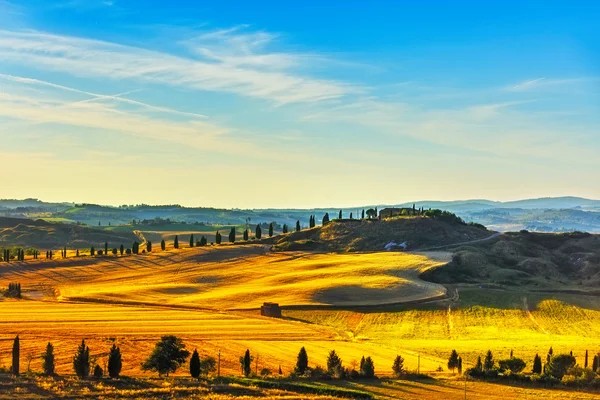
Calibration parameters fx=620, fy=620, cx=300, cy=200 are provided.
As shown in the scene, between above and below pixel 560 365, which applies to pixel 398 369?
below

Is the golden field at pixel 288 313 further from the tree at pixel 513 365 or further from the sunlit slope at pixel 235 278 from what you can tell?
Answer: the tree at pixel 513 365

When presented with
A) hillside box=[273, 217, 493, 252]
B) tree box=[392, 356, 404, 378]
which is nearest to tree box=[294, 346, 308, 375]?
tree box=[392, 356, 404, 378]

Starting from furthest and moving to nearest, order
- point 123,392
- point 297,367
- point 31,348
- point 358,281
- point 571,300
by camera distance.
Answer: point 358,281, point 571,300, point 31,348, point 297,367, point 123,392

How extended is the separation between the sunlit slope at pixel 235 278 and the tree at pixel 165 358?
1896 inches

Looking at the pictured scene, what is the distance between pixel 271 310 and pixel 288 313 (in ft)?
10.9

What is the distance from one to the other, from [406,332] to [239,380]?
4034 centimetres

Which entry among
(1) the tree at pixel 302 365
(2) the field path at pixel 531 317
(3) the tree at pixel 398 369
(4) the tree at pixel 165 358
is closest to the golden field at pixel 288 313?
(2) the field path at pixel 531 317

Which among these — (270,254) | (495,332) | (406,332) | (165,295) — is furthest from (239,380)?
(270,254)

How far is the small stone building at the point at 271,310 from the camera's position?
94000 millimetres

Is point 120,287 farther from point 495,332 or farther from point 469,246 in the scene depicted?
point 469,246

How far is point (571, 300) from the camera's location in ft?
350

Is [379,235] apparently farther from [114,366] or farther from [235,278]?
[114,366]

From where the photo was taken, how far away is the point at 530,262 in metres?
141

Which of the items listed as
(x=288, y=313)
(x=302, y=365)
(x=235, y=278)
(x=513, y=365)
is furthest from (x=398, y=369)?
(x=235, y=278)
